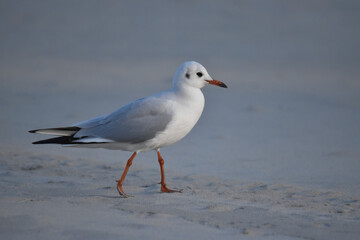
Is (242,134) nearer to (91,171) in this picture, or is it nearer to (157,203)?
(91,171)

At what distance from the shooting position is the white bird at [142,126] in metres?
5.61

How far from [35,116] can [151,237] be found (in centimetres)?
672

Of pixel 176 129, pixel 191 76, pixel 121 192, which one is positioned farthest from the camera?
pixel 191 76

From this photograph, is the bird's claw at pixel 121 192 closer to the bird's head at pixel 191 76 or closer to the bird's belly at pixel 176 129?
the bird's belly at pixel 176 129

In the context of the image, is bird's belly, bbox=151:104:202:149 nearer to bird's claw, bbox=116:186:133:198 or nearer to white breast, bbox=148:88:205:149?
white breast, bbox=148:88:205:149

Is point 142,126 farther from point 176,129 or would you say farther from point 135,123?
point 176,129

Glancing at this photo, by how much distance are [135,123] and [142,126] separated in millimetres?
82

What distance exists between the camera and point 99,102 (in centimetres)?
1184

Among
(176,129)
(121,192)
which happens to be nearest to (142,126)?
(176,129)

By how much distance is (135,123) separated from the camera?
5.68 m

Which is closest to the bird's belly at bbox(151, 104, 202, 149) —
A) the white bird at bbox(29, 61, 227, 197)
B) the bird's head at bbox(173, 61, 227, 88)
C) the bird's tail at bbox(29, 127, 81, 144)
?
the white bird at bbox(29, 61, 227, 197)

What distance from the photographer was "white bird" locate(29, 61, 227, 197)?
221 inches

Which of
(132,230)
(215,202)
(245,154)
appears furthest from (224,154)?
(132,230)

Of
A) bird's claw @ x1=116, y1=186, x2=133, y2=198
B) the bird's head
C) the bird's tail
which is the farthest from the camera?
the bird's head
